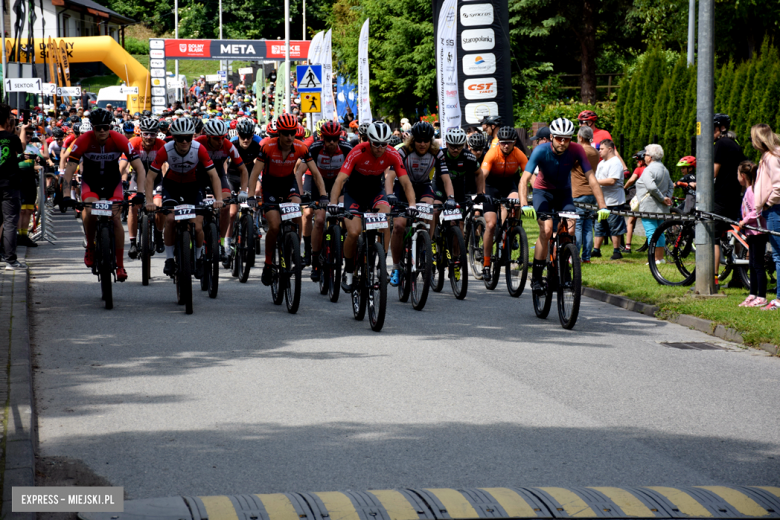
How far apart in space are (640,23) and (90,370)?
36112 mm

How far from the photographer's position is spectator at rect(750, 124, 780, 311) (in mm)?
10297

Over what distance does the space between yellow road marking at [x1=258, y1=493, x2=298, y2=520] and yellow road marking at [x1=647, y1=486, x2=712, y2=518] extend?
180cm

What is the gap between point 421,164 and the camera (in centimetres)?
1188

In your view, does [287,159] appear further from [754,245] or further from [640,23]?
[640,23]

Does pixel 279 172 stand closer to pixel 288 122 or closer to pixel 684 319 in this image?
pixel 288 122

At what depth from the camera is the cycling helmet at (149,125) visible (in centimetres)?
1413

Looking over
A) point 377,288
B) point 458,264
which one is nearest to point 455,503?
point 377,288

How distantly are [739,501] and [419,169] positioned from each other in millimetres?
7529

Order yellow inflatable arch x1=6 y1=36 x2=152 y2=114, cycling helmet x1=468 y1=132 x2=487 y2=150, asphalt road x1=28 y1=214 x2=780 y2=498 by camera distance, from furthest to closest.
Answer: yellow inflatable arch x1=6 y1=36 x2=152 y2=114 < cycling helmet x1=468 y1=132 x2=487 y2=150 < asphalt road x1=28 y1=214 x2=780 y2=498

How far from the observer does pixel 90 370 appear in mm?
7812

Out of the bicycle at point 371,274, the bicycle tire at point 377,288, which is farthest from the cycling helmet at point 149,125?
the bicycle tire at point 377,288

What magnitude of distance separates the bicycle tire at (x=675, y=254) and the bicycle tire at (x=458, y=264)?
2.58 m

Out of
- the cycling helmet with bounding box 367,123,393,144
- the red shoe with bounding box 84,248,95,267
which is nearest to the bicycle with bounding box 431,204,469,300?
the cycling helmet with bounding box 367,123,393,144

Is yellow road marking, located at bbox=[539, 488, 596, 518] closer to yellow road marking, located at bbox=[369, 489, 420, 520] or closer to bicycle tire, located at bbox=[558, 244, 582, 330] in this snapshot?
yellow road marking, located at bbox=[369, 489, 420, 520]
